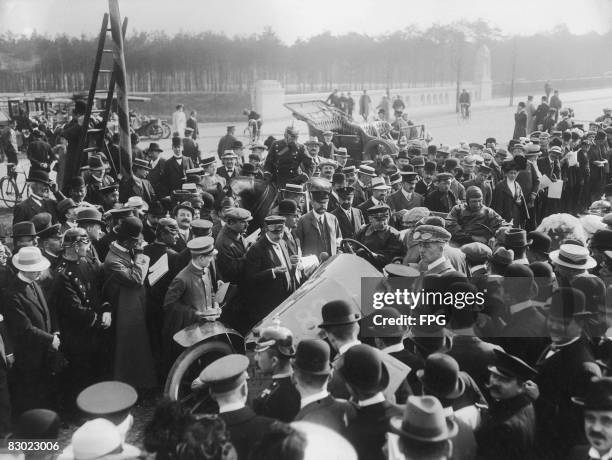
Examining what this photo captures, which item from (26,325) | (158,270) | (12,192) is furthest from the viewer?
(12,192)

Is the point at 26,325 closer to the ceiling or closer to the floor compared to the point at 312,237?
closer to the floor

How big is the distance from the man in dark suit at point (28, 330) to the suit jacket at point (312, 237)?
270cm

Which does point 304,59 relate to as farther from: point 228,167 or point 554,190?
point 554,190

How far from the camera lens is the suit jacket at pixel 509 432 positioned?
116 inches

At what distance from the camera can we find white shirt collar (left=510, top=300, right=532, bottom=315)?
408 cm

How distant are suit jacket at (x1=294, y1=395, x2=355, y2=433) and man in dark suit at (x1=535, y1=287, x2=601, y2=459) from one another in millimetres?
1115

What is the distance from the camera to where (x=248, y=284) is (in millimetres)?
5551

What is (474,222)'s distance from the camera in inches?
265

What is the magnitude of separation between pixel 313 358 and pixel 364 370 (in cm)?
31

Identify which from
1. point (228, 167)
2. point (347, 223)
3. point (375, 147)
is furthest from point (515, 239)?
point (375, 147)

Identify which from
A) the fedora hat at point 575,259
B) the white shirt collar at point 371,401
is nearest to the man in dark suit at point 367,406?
the white shirt collar at point 371,401

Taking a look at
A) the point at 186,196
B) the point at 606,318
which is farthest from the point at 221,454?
the point at 186,196

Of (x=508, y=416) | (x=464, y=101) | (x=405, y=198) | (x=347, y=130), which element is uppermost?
(x=464, y=101)

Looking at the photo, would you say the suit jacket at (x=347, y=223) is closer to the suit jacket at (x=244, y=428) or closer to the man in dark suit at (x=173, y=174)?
the man in dark suit at (x=173, y=174)
